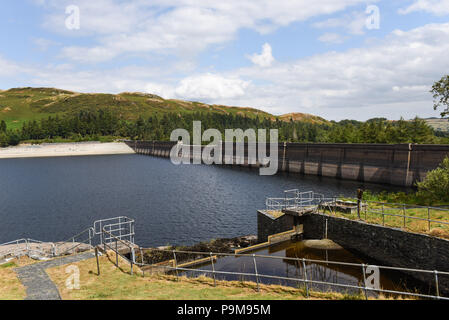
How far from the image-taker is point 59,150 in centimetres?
16812

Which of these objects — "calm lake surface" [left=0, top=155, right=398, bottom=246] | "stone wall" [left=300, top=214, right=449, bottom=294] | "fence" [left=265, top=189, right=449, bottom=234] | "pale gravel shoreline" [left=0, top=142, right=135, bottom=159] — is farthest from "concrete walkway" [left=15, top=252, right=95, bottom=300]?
"pale gravel shoreline" [left=0, top=142, right=135, bottom=159]

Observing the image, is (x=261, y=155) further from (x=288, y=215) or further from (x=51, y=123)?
(x=51, y=123)

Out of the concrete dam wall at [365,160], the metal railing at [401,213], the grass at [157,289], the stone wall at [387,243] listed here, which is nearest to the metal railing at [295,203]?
the stone wall at [387,243]

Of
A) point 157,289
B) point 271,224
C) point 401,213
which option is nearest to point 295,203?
point 271,224

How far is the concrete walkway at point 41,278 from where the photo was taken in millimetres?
13211

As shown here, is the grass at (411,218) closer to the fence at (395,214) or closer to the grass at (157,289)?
the fence at (395,214)

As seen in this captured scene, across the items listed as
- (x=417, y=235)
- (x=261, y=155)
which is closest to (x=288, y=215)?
(x=417, y=235)

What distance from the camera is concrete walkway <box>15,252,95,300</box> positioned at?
13.2m

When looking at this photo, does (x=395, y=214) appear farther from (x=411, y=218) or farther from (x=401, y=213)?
(x=401, y=213)

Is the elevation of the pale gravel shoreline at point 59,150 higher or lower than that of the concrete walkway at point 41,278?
higher

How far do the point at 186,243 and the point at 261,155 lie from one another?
70367 mm

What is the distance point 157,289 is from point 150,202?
3998cm

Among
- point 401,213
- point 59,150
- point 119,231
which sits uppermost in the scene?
point 59,150

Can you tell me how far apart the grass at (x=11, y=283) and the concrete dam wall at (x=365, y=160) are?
194 feet
